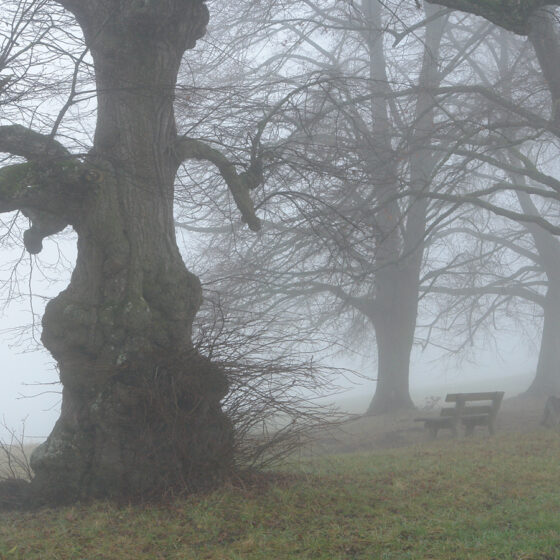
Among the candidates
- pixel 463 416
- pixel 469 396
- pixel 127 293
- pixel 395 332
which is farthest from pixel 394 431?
pixel 127 293

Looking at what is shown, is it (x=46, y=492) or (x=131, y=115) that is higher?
(x=131, y=115)

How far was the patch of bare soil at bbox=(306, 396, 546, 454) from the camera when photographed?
1334 cm

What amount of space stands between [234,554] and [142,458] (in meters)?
1.66

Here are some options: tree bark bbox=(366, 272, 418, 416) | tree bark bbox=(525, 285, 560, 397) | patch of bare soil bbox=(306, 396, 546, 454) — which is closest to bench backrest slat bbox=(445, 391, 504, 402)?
patch of bare soil bbox=(306, 396, 546, 454)

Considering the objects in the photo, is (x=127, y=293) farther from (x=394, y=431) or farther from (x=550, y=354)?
(x=550, y=354)

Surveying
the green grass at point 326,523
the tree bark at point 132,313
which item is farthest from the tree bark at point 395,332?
the tree bark at point 132,313

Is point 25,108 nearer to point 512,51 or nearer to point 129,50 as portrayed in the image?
point 129,50

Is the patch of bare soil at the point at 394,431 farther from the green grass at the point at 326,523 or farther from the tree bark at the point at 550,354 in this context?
the green grass at the point at 326,523

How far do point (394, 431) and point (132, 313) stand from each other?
9262 mm

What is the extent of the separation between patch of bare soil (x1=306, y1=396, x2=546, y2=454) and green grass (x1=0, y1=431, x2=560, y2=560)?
16.1 ft

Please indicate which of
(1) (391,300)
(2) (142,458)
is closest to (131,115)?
(2) (142,458)

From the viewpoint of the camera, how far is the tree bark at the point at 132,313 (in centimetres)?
627

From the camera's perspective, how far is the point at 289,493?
252 inches

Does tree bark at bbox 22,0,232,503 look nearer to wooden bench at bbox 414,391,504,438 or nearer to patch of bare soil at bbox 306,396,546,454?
patch of bare soil at bbox 306,396,546,454
